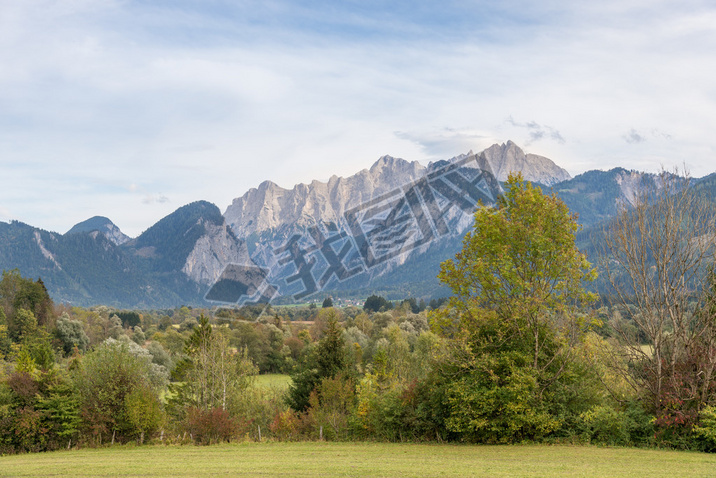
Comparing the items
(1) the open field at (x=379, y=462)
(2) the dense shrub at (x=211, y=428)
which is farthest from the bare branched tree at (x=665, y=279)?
(2) the dense shrub at (x=211, y=428)

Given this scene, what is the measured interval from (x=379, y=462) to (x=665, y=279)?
1380 centimetres

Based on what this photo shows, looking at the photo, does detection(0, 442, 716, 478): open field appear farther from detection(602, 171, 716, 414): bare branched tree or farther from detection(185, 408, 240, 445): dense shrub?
detection(602, 171, 716, 414): bare branched tree

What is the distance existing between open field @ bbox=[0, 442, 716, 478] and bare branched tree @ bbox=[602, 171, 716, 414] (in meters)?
3.57

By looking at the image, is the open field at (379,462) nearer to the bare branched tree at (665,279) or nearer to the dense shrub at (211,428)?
the dense shrub at (211,428)

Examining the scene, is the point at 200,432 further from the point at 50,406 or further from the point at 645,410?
the point at 645,410

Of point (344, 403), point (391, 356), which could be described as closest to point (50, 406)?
point (344, 403)

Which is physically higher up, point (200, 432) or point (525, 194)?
point (525, 194)

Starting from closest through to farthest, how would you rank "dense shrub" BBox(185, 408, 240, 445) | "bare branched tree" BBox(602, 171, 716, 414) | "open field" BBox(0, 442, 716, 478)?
"open field" BBox(0, 442, 716, 478)
"bare branched tree" BBox(602, 171, 716, 414)
"dense shrub" BBox(185, 408, 240, 445)

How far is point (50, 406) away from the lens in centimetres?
2973

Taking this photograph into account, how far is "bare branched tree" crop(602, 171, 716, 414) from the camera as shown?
2116 cm

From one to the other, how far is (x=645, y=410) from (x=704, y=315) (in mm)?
4503

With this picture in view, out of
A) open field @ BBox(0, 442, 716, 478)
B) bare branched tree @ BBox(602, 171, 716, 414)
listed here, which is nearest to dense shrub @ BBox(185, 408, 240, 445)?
open field @ BBox(0, 442, 716, 478)

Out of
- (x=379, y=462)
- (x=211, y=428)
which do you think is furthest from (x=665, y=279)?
(x=211, y=428)

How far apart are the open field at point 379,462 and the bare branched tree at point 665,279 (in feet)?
11.7
